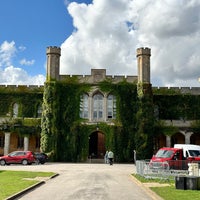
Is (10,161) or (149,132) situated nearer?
(10,161)

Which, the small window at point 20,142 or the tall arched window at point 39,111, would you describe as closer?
the small window at point 20,142

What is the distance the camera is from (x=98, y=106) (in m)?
42.5

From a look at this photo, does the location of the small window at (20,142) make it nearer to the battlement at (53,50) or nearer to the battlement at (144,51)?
the battlement at (53,50)

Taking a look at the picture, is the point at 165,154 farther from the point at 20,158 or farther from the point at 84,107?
the point at 84,107

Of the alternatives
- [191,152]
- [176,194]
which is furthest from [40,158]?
[176,194]

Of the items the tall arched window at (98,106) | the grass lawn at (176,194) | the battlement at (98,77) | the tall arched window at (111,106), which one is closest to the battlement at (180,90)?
the battlement at (98,77)

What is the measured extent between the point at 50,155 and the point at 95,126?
6.00 m

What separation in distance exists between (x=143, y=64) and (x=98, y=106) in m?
7.23

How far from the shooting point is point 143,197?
13422mm

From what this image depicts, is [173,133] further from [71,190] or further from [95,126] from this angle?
[71,190]

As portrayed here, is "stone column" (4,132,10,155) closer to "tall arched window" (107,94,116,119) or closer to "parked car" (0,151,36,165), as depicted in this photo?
"parked car" (0,151,36,165)

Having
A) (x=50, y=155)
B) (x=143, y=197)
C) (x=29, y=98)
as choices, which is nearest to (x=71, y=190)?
(x=143, y=197)

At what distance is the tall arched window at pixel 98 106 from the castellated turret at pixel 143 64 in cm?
509

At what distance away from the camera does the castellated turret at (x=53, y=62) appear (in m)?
42.1
